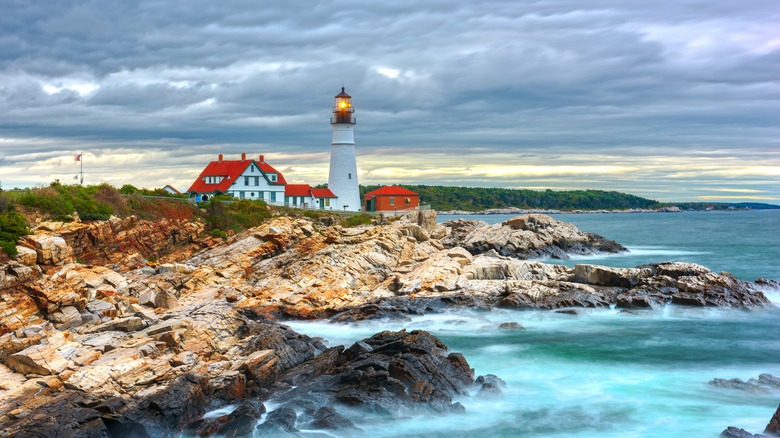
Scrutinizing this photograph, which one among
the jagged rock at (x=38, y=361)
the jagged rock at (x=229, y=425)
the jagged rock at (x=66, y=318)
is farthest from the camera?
the jagged rock at (x=66, y=318)

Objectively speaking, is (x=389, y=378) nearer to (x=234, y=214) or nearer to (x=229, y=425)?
(x=229, y=425)

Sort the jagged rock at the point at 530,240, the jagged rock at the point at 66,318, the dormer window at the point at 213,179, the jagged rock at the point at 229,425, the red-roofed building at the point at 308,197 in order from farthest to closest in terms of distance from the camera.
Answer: the red-roofed building at the point at 308,197 < the dormer window at the point at 213,179 < the jagged rock at the point at 530,240 < the jagged rock at the point at 66,318 < the jagged rock at the point at 229,425

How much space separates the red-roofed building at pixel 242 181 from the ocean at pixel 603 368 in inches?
1182

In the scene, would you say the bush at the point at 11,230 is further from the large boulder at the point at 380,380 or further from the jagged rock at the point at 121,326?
the large boulder at the point at 380,380

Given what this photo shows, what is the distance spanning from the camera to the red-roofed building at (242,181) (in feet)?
163

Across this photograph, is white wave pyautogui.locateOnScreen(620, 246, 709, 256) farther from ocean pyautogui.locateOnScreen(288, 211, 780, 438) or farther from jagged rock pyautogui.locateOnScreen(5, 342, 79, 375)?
jagged rock pyautogui.locateOnScreen(5, 342, 79, 375)

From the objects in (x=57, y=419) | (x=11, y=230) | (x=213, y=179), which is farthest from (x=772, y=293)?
(x=213, y=179)

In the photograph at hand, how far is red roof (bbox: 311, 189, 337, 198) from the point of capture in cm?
5275

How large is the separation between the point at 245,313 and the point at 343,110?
105 feet

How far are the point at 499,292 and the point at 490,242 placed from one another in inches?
625

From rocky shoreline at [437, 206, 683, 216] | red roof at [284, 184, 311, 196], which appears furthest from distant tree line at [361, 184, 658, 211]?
red roof at [284, 184, 311, 196]

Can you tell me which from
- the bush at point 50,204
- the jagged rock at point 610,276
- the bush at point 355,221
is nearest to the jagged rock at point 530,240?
the bush at point 355,221

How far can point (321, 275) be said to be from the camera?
25219mm

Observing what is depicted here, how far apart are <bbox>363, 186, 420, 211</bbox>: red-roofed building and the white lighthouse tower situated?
4.82 m
